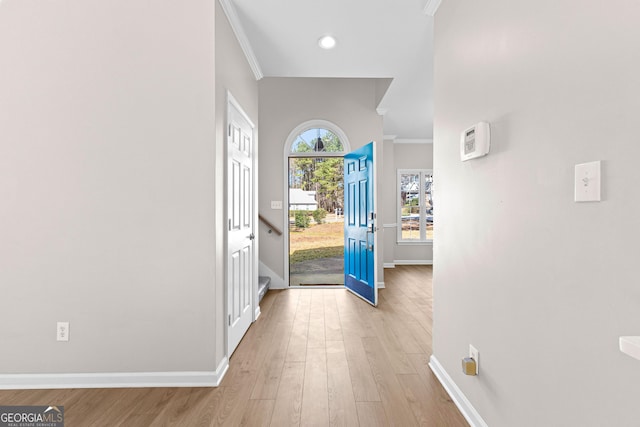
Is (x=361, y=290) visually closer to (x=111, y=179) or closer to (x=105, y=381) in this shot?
(x=105, y=381)

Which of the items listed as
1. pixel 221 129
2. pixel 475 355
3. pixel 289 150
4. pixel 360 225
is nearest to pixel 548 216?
pixel 475 355

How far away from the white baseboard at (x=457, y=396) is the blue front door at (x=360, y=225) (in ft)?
5.75

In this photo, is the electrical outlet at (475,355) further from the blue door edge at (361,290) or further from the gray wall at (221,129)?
the blue door edge at (361,290)

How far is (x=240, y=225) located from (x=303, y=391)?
1479 mm

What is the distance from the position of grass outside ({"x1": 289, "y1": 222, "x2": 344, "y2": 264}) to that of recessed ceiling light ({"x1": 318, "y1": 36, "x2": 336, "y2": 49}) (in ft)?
20.7

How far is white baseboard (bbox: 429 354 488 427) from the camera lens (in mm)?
1810

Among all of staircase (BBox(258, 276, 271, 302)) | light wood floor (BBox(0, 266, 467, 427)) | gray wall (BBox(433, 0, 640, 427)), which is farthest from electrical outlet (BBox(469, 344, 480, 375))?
staircase (BBox(258, 276, 271, 302))

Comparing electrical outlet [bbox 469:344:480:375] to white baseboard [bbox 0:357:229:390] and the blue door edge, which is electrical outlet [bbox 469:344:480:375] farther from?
the blue door edge

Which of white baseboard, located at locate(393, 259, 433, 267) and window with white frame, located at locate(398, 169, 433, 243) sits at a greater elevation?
window with white frame, located at locate(398, 169, 433, 243)

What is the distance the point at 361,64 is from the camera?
3607mm

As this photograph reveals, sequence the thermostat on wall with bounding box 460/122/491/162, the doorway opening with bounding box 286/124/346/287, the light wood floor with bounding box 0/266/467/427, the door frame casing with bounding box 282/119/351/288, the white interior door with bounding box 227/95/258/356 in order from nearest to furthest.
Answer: the thermostat on wall with bounding box 460/122/491/162, the light wood floor with bounding box 0/266/467/427, the white interior door with bounding box 227/95/258/356, the door frame casing with bounding box 282/119/351/288, the doorway opening with bounding box 286/124/346/287

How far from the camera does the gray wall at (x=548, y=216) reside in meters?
0.95

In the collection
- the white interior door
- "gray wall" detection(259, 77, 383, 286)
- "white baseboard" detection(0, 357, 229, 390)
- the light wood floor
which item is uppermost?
"gray wall" detection(259, 77, 383, 286)

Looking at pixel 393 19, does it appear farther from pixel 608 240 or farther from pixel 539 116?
pixel 608 240
